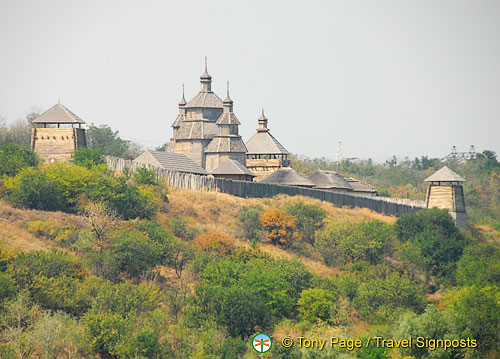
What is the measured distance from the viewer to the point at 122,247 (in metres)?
51.8

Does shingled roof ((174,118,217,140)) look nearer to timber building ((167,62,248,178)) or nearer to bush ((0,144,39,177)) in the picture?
timber building ((167,62,248,178))

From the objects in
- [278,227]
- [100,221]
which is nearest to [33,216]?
[100,221]

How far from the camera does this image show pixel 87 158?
67.3 m

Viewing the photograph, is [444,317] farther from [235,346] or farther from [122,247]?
[122,247]

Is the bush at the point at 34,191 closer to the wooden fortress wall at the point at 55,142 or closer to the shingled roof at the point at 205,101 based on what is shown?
the wooden fortress wall at the point at 55,142

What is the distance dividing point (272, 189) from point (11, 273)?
2962 cm

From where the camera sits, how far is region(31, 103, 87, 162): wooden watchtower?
69625 millimetres

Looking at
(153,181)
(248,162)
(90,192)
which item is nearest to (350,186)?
(248,162)

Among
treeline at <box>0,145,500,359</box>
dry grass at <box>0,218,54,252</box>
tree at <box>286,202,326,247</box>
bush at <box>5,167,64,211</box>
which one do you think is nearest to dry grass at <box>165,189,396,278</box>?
treeline at <box>0,145,500,359</box>

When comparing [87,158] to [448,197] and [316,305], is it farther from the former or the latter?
[448,197]

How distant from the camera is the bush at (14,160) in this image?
62250 millimetres

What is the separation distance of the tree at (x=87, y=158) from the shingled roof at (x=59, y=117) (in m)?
2.66

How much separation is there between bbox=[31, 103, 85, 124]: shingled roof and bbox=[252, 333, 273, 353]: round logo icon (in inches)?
1163

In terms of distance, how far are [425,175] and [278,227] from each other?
82.2m
